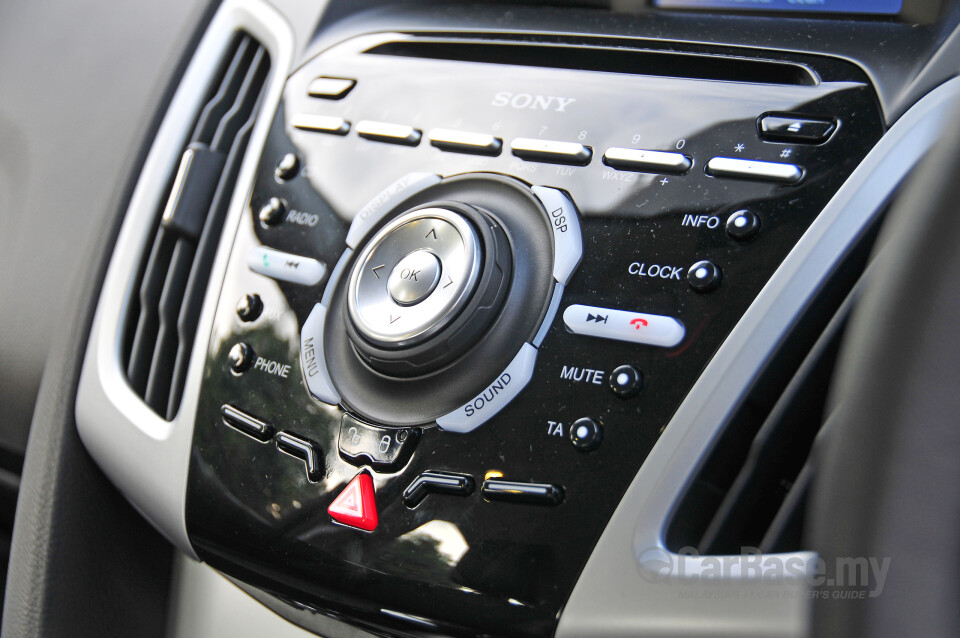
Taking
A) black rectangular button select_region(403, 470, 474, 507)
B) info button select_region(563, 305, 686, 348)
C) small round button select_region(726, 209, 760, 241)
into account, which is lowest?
Result: black rectangular button select_region(403, 470, 474, 507)

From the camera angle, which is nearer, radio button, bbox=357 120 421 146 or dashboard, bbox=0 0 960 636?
dashboard, bbox=0 0 960 636

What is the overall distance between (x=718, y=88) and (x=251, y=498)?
0.41 meters

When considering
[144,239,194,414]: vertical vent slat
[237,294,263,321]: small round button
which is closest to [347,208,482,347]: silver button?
[237,294,263,321]: small round button

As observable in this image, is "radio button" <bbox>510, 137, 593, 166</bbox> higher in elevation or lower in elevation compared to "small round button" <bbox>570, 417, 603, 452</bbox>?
higher

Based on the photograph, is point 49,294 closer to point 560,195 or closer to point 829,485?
point 560,195

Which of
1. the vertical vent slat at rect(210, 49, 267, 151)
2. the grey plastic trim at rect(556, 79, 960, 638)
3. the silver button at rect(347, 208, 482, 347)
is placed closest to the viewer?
the grey plastic trim at rect(556, 79, 960, 638)

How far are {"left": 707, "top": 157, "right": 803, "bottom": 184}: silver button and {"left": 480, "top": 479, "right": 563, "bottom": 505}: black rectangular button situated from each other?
0.70 ft

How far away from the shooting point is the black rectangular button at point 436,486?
1.61 feet

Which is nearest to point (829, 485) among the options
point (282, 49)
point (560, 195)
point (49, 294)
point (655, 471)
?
point (655, 471)

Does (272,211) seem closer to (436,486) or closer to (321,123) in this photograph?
(321,123)

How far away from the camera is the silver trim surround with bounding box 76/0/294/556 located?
2.06 feet

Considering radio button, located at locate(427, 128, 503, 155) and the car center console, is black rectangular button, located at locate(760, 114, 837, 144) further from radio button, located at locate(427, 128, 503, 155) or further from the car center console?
radio button, located at locate(427, 128, 503, 155)

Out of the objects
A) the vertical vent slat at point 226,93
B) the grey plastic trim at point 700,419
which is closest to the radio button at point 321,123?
the vertical vent slat at point 226,93

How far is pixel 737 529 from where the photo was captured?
1.44 ft
